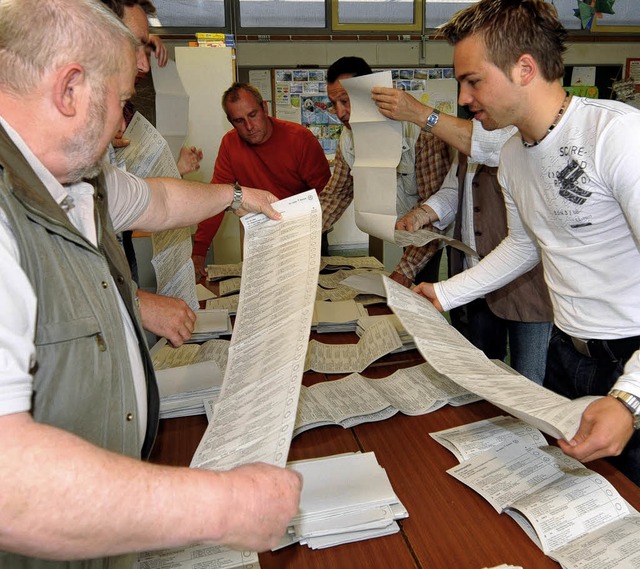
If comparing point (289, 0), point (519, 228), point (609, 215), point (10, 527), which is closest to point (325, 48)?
point (289, 0)

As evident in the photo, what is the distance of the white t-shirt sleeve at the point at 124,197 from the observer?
46.8 inches

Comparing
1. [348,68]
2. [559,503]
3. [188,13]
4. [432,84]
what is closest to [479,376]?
[559,503]

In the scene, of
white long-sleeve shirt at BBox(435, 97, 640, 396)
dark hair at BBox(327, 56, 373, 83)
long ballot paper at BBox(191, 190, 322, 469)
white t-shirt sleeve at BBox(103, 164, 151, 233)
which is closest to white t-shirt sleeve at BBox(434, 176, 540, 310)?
white long-sleeve shirt at BBox(435, 97, 640, 396)

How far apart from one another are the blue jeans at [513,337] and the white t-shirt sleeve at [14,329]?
5.47 ft

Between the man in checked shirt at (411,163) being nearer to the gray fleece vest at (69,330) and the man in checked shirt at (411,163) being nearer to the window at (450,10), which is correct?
the gray fleece vest at (69,330)

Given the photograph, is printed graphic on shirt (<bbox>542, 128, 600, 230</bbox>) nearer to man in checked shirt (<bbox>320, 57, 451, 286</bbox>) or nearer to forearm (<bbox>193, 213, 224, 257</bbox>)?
man in checked shirt (<bbox>320, 57, 451, 286</bbox>)

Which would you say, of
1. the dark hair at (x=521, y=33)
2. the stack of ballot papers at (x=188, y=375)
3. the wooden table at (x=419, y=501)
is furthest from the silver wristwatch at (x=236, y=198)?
the dark hair at (x=521, y=33)

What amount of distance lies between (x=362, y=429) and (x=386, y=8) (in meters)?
4.12

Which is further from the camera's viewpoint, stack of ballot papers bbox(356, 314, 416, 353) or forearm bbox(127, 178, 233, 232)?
stack of ballot papers bbox(356, 314, 416, 353)

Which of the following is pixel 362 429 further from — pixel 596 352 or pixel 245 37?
pixel 245 37

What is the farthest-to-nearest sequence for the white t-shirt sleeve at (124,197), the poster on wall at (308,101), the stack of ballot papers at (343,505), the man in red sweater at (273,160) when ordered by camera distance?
the poster on wall at (308,101) → the man in red sweater at (273,160) → the white t-shirt sleeve at (124,197) → the stack of ballot papers at (343,505)

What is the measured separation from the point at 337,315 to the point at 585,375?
757 millimetres

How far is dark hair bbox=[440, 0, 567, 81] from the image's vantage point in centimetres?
118

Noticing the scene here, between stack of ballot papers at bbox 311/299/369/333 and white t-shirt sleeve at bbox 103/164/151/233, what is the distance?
60cm
